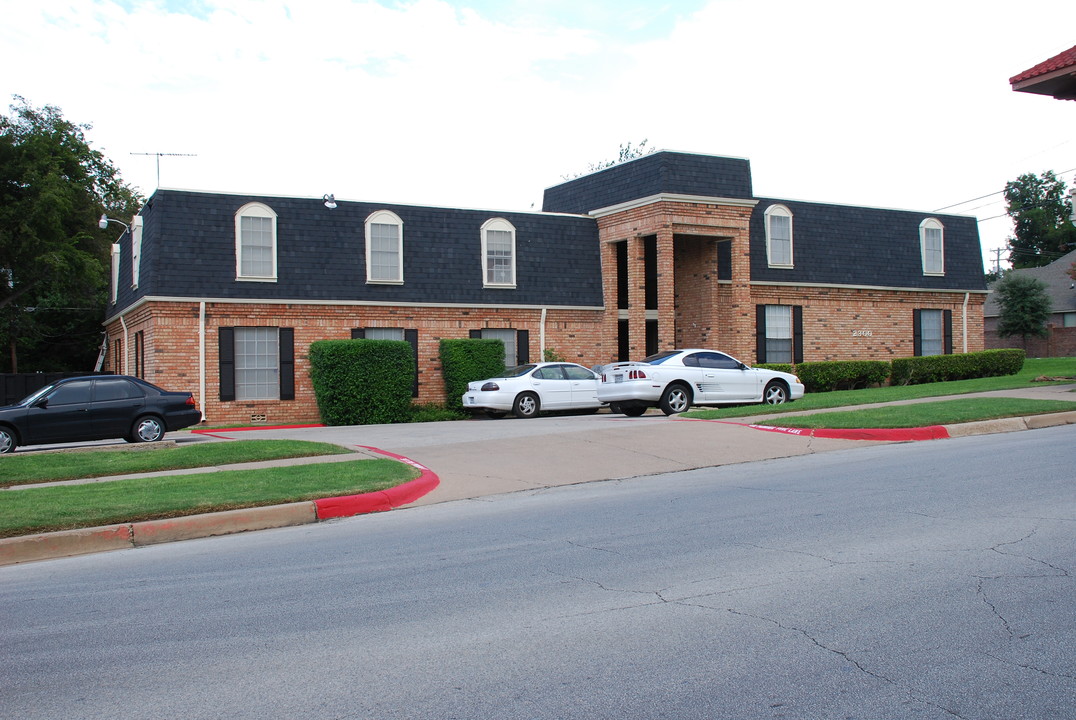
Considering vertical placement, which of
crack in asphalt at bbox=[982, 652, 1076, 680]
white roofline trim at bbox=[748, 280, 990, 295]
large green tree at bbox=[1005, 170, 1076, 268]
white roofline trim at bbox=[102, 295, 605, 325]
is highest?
large green tree at bbox=[1005, 170, 1076, 268]

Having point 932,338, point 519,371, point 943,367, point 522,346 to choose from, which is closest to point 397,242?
point 522,346

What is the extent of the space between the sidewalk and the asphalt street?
1.25ft

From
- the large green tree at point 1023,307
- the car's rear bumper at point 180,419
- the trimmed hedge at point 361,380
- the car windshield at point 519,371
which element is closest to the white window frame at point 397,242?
the trimmed hedge at point 361,380

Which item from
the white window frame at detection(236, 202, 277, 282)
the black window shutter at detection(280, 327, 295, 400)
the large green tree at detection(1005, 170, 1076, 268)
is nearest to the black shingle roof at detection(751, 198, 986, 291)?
the black window shutter at detection(280, 327, 295, 400)

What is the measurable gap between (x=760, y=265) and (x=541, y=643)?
82.7 ft

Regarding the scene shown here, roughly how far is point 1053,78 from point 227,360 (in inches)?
778

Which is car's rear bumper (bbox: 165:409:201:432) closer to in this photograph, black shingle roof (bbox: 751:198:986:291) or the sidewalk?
the sidewalk

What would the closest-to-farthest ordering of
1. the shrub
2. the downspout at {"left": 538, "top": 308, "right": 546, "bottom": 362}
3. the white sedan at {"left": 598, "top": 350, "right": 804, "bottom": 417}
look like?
1. the white sedan at {"left": 598, "top": 350, "right": 804, "bottom": 417}
2. the downspout at {"left": 538, "top": 308, "right": 546, "bottom": 362}
3. the shrub

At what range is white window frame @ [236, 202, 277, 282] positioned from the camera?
77.8ft

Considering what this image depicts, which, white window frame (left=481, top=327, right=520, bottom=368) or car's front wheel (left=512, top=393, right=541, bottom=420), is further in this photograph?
white window frame (left=481, top=327, right=520, bottom=368)

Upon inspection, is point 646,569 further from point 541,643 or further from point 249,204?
point 249,204

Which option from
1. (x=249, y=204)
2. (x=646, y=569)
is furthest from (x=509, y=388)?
(x=646, y=569)

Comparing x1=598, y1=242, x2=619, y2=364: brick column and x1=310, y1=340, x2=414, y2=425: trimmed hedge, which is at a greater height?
x1=598, y1=242, x2=619, y2=364: brick column

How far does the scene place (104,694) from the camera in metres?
4.69
